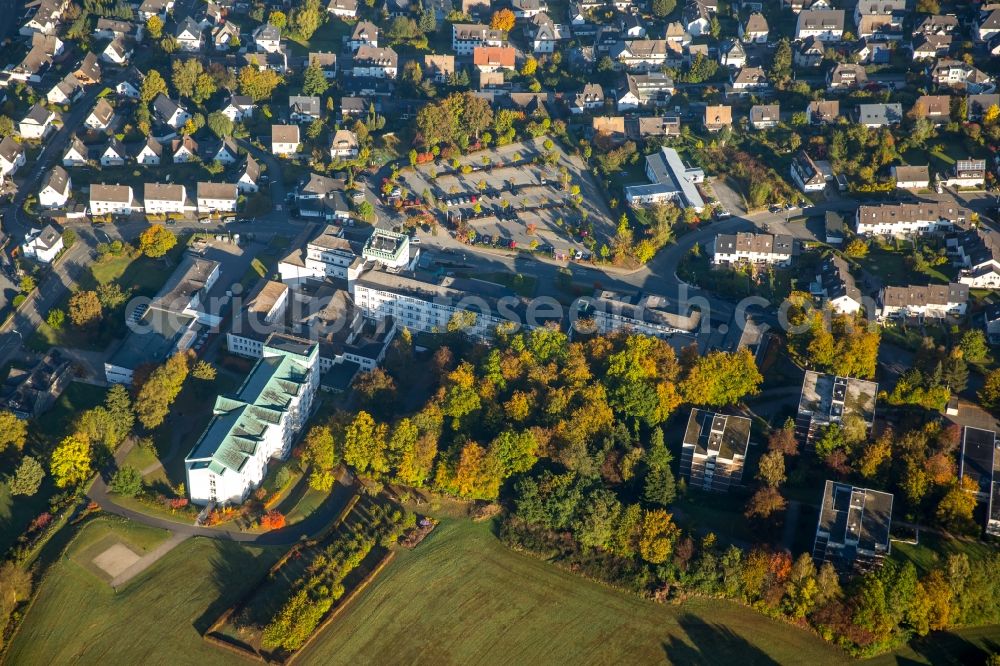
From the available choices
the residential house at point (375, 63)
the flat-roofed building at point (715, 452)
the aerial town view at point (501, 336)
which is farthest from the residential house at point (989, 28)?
the flat-roofed building at point (715, 452)

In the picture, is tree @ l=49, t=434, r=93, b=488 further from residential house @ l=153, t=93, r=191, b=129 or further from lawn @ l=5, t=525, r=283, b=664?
residential house @ l=153, t=93, r=191, b=129

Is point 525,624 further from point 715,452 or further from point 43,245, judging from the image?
point 43,245

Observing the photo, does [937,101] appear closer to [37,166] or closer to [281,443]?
[281,443]

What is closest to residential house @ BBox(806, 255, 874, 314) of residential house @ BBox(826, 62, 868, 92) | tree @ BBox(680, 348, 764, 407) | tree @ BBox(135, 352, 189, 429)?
tree @ BBox(680, 348, 764, 407)

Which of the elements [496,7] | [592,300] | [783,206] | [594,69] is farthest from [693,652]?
[496,7]

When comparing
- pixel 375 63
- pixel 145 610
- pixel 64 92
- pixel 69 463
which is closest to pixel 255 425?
pixel 69 463
